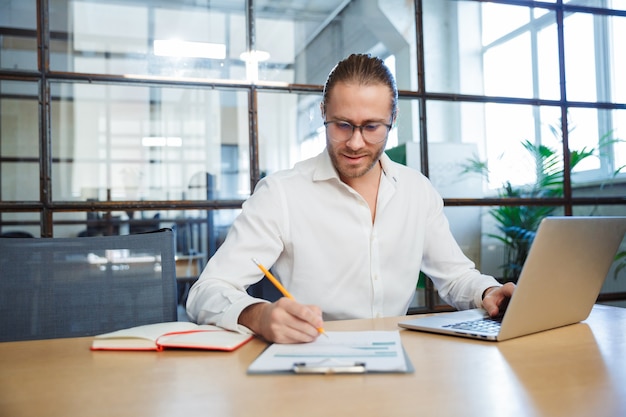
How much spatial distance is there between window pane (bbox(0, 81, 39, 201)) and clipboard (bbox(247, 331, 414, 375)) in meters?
1.56

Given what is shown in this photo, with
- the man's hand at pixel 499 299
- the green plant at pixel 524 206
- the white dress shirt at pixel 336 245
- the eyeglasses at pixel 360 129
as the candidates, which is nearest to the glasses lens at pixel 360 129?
the eyeglasses at pixel 360 129

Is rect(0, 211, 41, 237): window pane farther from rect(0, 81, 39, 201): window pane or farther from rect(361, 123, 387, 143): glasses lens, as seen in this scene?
rect(361, 123, 387, 143): glasses lens

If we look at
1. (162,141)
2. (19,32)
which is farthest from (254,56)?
(19,32)

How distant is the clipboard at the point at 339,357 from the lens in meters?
0.79

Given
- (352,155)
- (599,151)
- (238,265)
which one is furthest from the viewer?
(599,151)

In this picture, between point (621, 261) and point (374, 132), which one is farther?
point (621, 261)

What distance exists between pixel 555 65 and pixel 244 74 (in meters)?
1.65

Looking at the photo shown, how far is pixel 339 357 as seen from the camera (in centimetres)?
85

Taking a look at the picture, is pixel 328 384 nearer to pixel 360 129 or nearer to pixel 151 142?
pixel 360 129

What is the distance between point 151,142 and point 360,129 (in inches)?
42.9

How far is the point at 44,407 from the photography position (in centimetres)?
68

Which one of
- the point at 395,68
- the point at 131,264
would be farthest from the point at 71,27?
the point at 395,68

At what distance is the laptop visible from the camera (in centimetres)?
94

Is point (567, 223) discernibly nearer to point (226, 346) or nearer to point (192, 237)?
point (226, 346)
